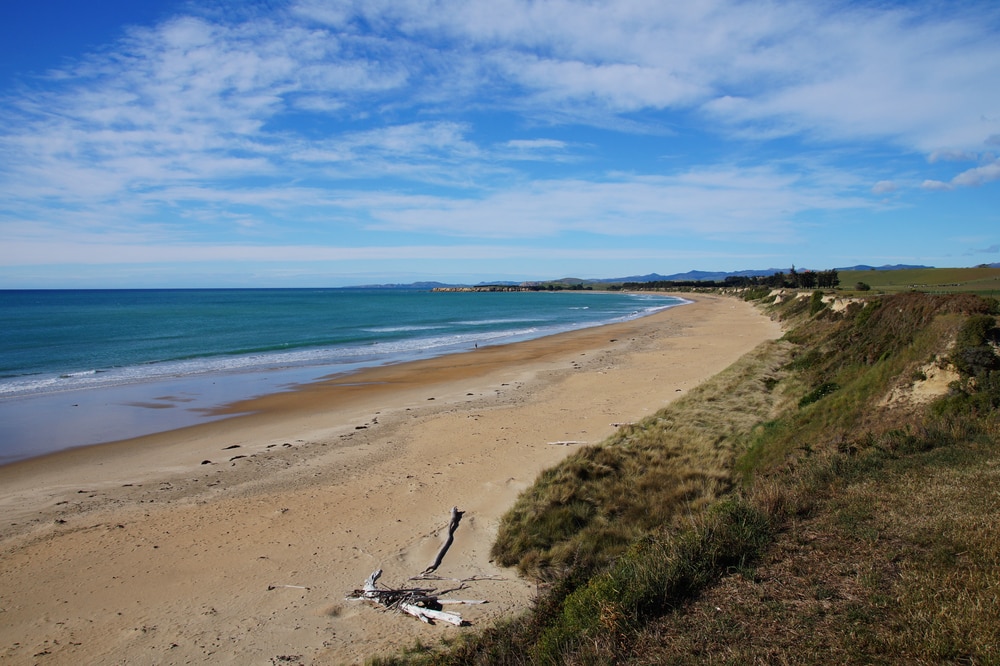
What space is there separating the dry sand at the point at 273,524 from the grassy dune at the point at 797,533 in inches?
43.7

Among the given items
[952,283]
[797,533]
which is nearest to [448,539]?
[797,533]

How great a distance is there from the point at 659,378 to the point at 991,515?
16.0 m

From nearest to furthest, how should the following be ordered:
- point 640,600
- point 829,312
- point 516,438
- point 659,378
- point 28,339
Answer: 1. point 640,600
2. point 516,438
3. point 659,378
4. point 829,312
5. point 28,339

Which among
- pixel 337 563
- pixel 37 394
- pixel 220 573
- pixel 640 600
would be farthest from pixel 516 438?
pixel 37 394

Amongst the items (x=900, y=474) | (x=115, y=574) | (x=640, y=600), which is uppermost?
(x=900, y=474)

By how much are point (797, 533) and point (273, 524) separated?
7481 millimetres

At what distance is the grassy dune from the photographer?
399 centimetres

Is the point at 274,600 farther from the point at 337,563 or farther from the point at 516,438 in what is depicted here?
the point at 516,438

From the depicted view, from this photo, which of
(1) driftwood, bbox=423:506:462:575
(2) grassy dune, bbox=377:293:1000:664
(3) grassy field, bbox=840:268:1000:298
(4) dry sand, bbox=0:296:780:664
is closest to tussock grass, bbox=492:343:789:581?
(2) grassy dune, bbox=377:293:1000:664

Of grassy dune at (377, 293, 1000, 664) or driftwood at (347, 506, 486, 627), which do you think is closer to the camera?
grassy dune at (377, 293, 1000, 664)

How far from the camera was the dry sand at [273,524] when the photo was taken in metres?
6.34

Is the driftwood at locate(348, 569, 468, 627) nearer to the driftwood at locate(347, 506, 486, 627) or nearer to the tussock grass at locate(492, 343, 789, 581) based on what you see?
the driftwood at locate(347, 506, 486, 627)

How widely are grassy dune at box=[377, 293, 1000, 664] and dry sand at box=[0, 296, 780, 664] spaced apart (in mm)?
1110

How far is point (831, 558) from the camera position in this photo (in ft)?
16.1
